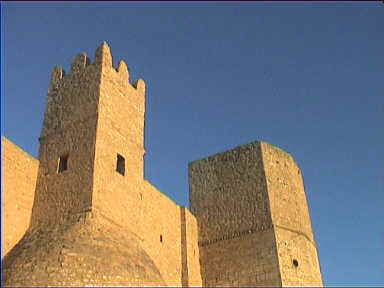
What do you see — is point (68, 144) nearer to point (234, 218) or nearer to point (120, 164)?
point (120, 164)

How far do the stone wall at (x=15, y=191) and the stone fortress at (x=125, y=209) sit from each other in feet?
0.08

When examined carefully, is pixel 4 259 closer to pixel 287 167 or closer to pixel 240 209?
pixel 240 209

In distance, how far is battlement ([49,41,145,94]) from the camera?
42.9 ft

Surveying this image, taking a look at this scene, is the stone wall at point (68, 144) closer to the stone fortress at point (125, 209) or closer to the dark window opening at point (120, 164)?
the stone fortress at point (125, 209)

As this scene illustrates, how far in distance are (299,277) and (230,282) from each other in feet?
6.15

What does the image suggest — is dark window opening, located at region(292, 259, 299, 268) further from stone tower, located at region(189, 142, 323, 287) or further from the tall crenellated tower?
the tall crenellated tower

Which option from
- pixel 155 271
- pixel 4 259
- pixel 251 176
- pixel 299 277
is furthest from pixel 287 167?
pixel 4 259

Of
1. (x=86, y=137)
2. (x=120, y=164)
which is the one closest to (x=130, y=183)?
(x=120, y=164)

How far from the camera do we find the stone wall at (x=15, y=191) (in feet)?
34.1

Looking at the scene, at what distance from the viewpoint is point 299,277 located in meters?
13.5

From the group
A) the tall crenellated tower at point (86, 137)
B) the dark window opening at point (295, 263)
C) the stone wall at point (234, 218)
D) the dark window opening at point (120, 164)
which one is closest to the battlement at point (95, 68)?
the tall crenellated tower at point (86, 137)

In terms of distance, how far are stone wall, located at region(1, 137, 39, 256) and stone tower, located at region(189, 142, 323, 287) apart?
5.68 meters

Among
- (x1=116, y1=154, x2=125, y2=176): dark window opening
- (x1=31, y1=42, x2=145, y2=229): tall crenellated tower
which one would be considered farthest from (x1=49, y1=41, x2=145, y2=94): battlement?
(x1=116, y1=154, x2=125, y2=176): dark window opening

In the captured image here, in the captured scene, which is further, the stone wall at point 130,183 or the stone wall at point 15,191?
the stone wall at point 130,183
